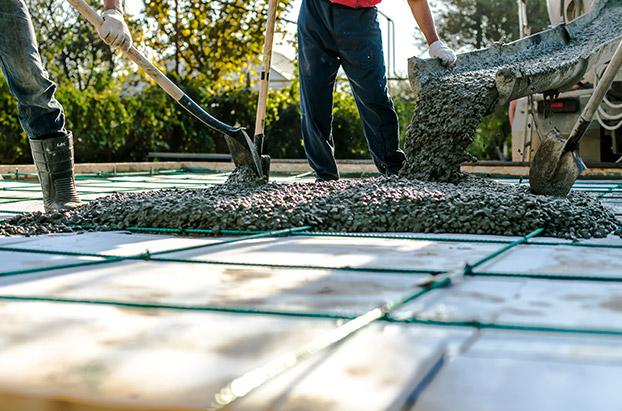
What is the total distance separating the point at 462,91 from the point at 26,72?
1.86 metres

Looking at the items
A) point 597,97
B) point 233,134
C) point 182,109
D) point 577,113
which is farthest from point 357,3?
point 182,109

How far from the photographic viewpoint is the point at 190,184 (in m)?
5.09

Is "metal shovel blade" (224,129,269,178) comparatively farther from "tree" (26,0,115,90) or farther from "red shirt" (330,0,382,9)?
"tree" (26,0,115,90)

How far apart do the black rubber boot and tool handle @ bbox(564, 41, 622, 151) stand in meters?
1.89

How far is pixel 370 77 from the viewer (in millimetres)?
3746

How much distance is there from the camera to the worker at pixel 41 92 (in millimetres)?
2803

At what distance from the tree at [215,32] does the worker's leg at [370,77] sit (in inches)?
265

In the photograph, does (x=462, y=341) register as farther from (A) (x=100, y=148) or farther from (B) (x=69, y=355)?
(A) (x=100, y=148)

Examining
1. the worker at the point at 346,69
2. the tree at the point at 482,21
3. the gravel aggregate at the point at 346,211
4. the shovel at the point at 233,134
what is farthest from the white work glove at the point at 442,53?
the tree at the point at 482,21

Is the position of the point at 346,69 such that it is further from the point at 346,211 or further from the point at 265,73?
the point at 346,211

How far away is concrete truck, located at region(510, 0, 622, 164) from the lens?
18.0 ft

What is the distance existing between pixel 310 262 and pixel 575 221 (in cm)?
95

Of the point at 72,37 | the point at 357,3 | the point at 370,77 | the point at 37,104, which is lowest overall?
the point at 37,104

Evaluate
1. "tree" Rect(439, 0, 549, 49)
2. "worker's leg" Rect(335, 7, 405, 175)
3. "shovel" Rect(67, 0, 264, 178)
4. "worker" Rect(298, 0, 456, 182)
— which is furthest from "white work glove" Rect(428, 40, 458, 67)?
"tree" Rect(439, 0, 549, 49)
